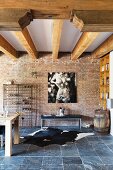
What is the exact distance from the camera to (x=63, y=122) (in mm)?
8422

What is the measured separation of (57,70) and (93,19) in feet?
18.7

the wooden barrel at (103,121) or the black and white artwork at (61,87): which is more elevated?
the black and white artwork at (61,87)

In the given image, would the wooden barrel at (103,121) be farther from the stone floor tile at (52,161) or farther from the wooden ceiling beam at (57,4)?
the wooden ceiling beam at (57,4)

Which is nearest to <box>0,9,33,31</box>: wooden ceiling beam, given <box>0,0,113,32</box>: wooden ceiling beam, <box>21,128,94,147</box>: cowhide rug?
<box>0,0,113,32</box>: wooden ceiling beam

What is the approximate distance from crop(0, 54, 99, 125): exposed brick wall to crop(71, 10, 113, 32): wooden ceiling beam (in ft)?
18.5

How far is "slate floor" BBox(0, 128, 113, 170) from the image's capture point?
13.9 feet

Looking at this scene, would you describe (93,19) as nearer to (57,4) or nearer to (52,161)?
(57,4)

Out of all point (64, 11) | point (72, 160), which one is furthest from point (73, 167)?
point (64, 11)

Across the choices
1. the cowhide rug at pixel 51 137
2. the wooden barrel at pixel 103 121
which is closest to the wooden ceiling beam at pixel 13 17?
the cowhide rug at pixel 51 137

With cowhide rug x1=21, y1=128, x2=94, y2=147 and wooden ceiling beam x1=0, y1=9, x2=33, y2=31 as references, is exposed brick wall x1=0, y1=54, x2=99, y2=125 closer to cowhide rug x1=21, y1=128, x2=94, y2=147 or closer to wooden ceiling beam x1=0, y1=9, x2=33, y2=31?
cowhide rug x1=21, y1=128, x2=94, y2=147

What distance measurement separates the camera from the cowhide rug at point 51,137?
593 centimetres

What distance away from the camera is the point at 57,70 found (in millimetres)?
8336

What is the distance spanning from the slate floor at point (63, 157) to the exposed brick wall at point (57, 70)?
2.52 meters

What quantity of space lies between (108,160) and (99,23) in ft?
10.5
